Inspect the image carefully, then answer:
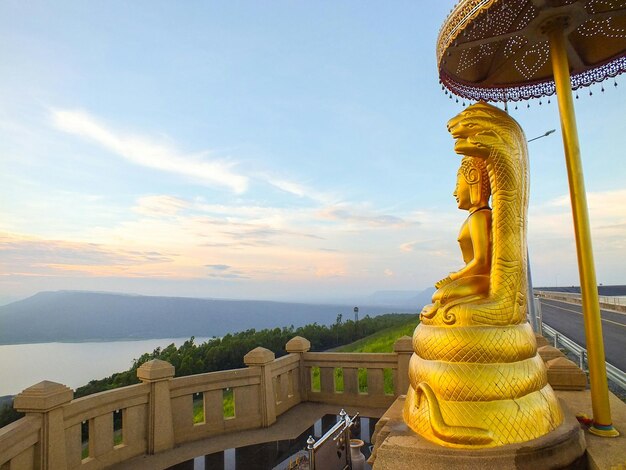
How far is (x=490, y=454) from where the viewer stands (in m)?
3.19

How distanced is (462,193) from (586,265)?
138cm

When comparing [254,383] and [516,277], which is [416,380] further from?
[254,383]

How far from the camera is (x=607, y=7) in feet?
15.5

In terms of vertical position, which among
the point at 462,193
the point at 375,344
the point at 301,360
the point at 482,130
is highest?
the point at 482,130

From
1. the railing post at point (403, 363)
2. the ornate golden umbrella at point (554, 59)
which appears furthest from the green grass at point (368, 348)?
the ornate golden umbrella at point (554, 59)


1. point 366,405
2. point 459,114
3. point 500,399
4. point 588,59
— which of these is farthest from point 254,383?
point 588,59

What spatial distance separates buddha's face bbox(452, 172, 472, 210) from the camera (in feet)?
14.4

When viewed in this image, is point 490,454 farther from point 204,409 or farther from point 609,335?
point 609,335

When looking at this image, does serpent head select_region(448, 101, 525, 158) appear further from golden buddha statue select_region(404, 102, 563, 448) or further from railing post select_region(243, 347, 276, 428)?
railing post select_region(243, 347, 276, 428)

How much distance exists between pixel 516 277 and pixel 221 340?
9.93 meters

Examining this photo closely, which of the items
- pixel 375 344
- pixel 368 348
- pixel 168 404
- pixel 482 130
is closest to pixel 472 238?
pixel 482 130

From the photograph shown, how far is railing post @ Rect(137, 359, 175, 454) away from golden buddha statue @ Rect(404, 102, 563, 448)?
4.58 meters

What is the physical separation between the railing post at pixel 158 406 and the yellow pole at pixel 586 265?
606cm

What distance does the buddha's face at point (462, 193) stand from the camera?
173 inches
